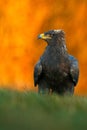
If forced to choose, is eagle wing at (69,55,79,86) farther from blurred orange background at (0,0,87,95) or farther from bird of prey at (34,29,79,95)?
blurred orange background at (0,0,87,95)

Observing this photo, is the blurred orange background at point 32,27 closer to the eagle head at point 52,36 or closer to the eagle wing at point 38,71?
the eagle head at point 52,36

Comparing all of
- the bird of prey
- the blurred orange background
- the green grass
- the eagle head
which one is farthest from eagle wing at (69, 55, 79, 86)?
the blurred orange background

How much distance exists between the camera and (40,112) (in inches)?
278

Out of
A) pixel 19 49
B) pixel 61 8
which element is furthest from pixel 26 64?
pixel 61 8

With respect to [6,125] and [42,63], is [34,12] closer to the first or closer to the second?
[42,63]

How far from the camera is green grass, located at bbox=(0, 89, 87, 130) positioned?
257 inches

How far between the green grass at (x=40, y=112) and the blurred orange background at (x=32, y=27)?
50.6 feet

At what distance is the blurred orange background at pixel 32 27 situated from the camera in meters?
23.8

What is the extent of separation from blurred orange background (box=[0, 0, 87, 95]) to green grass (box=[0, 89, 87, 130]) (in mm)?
15438

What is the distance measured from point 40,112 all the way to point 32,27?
1756cm

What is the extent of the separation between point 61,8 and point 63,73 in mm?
12816

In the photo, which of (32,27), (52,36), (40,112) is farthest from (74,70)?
(32,27)

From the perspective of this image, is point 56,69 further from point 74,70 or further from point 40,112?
point 40,112

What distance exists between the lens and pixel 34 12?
24.3m
